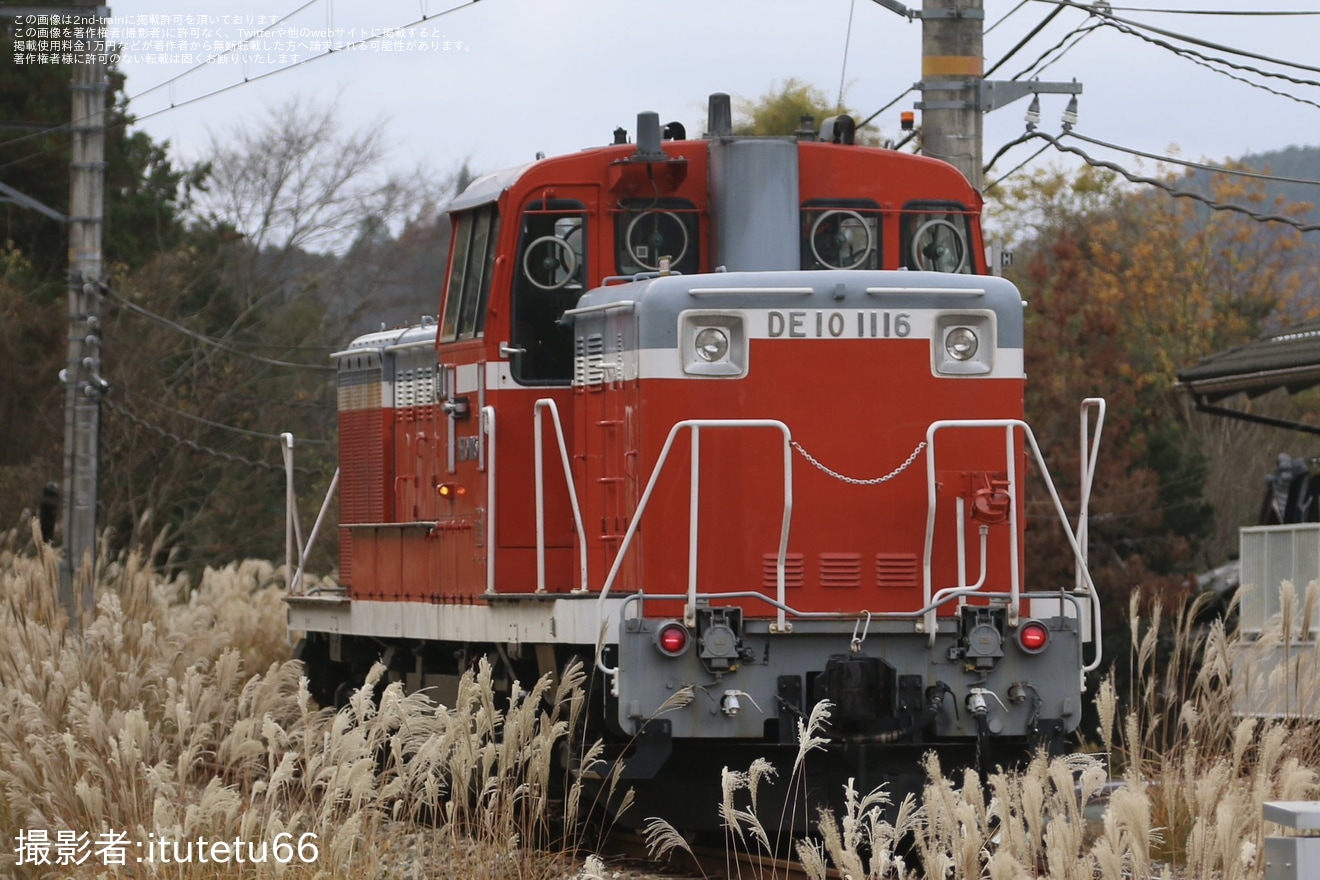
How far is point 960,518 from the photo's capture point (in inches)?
348

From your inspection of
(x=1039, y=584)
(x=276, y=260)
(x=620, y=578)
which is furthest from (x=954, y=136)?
(x=276, y=260)

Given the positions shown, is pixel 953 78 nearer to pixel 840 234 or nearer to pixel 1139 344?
pixel 840 234

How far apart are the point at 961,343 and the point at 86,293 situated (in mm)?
11001

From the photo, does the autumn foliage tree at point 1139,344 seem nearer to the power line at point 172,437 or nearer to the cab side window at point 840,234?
the power line at point 172,437

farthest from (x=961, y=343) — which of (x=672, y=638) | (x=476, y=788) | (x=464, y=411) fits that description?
(x=476, y=788)

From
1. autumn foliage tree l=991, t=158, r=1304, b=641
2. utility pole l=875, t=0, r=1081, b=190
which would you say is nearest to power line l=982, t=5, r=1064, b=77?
utility pole l=875, t=0, r=1081, b=190

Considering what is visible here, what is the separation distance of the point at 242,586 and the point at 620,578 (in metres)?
8.70

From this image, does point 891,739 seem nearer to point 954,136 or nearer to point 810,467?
point 810,467

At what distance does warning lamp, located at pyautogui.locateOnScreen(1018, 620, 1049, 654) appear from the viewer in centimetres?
861

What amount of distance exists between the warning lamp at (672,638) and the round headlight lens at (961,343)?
189 centimetres

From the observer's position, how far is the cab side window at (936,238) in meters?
9.80

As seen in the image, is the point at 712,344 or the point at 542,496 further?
the point at 542,496

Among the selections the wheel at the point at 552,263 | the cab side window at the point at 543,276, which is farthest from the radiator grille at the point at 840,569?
the wheel at the point at 552,263

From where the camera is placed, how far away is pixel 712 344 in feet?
29.0
